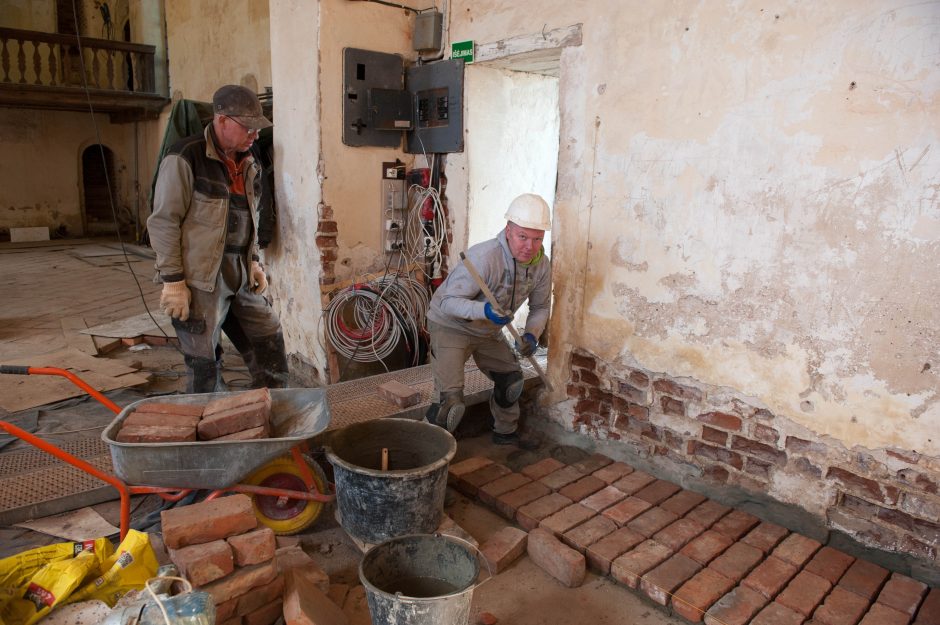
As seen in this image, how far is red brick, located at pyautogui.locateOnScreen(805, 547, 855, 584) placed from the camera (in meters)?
2.51

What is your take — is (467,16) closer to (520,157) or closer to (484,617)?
(520,157)

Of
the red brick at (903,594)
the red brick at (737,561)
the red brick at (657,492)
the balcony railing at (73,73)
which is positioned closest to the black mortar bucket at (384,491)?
the red brick at (657,492)

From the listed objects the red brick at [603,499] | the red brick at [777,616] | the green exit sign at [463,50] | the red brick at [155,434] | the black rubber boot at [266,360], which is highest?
the green exit sign at [463,50]

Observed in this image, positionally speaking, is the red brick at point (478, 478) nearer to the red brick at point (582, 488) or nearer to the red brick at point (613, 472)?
the red brick at point (582, 488)

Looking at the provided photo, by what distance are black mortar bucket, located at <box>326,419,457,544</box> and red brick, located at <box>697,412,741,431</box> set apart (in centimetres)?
130

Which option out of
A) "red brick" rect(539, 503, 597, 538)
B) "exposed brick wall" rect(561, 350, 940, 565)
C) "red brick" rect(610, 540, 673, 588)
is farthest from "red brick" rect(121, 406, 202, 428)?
"exposed brick wall" rect(561, 350, 940, 565)

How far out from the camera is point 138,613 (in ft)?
5.21

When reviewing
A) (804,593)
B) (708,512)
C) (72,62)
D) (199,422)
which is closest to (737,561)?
(804,593)

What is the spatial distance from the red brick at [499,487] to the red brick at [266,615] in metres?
1.21

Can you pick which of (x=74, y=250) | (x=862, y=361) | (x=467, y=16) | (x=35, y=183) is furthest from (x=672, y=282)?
(x=35, y=183)

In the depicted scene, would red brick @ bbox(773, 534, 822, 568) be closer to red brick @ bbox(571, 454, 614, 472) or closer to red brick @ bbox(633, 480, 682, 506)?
red brick @ bbox(633, 480, 682, 506)

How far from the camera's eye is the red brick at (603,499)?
3.00 meters

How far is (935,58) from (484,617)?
8.82 ft

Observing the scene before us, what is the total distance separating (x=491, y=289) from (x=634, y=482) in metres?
1.29
